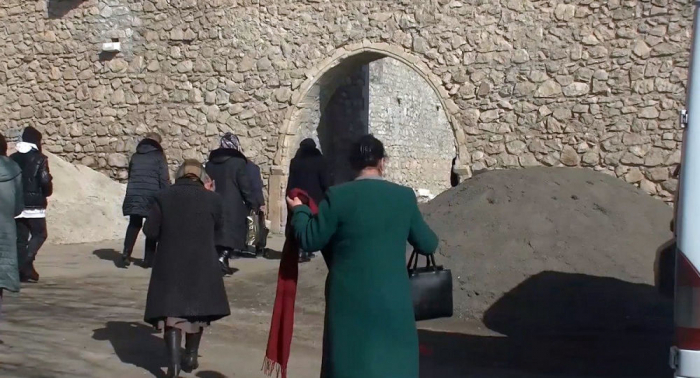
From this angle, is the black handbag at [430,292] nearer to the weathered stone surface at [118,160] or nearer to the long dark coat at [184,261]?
the long dark coat at [184,261]

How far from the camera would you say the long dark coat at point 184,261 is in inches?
217

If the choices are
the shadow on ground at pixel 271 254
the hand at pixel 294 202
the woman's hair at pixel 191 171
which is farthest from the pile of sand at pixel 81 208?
the hand at pixel 294 202

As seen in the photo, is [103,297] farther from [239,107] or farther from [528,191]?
[239,107]

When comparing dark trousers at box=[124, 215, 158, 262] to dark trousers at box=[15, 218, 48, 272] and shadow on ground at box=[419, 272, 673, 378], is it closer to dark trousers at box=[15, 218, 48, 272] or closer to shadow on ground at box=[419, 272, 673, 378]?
dark trousers at box=[15, 218, 48, 272]

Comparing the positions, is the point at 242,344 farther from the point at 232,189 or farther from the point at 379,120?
the point at 379,120

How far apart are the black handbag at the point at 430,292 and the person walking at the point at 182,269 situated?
6.10 ft

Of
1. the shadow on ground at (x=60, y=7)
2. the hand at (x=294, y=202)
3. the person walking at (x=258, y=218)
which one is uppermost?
the shadow on ground at (x=60, y=7)

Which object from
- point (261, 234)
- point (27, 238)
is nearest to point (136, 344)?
point (27, 238)

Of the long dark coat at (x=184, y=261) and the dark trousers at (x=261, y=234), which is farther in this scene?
the dark trousers at (x=261, y=234)

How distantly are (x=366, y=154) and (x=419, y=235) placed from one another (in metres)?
0.40

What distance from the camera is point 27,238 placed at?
9102 mm

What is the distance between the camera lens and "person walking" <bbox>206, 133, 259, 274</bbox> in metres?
9.30

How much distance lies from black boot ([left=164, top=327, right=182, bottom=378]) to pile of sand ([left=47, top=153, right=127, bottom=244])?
A: 751 cm

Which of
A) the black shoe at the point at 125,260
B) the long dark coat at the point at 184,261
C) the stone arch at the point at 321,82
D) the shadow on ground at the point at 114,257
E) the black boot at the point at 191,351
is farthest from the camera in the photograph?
the stone arch at the point at 321,82
